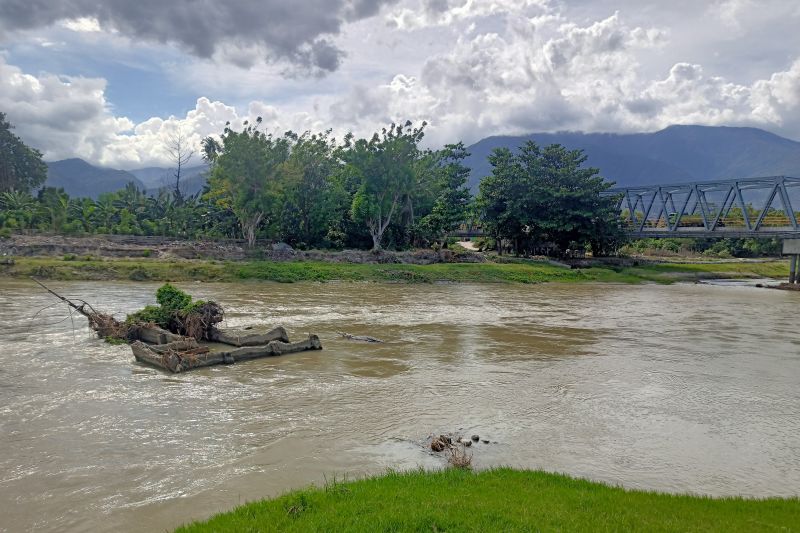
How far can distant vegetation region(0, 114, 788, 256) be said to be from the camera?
52469mm

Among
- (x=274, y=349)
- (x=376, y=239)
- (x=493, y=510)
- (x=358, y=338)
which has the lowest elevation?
(x=358, y=338)

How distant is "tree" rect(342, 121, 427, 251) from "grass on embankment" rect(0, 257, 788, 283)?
23.5 feet

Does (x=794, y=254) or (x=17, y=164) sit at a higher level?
(x=17, y=164)

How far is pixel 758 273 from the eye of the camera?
73000 mm

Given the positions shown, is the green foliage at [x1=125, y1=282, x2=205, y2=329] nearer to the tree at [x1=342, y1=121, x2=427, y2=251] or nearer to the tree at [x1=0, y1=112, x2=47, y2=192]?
the tree at [x1=342, y1=121, x2=427, y2=251]

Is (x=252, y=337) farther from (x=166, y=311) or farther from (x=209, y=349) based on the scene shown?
(x=166, y=311)

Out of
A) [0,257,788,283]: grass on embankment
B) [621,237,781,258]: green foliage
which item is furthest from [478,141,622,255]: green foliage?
[621,237,781,258]: green foliage

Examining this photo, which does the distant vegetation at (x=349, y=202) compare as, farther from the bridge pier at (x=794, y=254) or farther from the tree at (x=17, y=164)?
the bridge pier at (x=794, y=254)

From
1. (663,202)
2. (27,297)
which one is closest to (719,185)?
(663,202)

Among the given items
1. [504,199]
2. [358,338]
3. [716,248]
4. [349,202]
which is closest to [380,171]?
[349,202]

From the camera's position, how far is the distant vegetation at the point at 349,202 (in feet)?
172

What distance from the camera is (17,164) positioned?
7544 centimetres

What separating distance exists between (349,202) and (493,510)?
55.1 m

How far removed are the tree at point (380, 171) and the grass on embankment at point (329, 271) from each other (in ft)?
23.5
